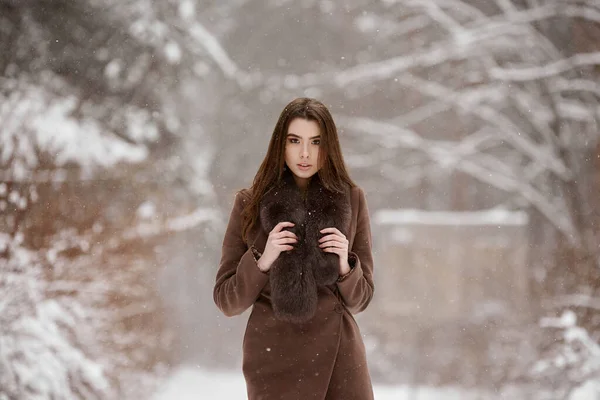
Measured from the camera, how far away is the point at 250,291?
1502 mm

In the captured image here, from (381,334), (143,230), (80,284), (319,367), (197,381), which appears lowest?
(319,367)

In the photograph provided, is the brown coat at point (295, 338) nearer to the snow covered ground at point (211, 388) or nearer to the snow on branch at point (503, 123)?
A: the snow covered ground at point (211, 388)

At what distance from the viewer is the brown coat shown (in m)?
1.51

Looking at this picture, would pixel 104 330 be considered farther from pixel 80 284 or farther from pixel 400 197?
pixel 400 197

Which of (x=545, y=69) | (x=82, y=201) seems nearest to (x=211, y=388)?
(x=82, y=201)

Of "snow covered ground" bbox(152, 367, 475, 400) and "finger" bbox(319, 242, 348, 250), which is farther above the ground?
"snow covered ground" bbox(152, 367, 475, 400)

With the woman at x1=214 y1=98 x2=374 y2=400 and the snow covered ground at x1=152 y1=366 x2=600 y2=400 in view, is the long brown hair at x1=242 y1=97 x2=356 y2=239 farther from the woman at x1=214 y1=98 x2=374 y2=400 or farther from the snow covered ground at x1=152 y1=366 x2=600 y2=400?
the snow covered ground at x1=152 y1=366 x2=600 y2=400

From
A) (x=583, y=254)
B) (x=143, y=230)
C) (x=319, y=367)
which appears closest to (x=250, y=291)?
(x=319, y=367)

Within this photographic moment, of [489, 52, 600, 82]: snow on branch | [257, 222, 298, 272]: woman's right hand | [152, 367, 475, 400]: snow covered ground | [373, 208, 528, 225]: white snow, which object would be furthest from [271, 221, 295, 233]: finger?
[489, 52, 600, 82]: snow on branch

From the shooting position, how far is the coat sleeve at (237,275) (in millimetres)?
1497

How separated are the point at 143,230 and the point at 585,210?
2.16 metres

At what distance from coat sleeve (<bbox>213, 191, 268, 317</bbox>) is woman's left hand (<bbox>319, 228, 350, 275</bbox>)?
170 millimetres

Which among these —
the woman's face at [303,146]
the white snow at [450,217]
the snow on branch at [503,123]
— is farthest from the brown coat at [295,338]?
the snow on branch at [503,123]

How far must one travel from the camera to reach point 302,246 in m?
1.50
